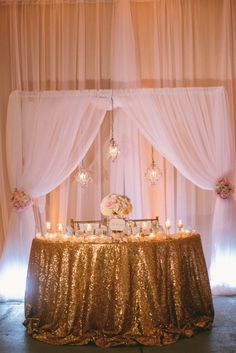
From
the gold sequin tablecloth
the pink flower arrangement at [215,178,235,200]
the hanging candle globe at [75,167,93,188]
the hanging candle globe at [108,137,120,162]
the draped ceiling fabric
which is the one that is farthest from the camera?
the draped ceiling fabric

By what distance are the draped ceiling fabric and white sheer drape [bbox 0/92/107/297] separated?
29 cm

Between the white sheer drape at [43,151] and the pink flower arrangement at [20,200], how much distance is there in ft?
0.20

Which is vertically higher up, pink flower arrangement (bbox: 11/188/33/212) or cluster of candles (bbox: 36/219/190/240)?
pink flower arrangement (bbox: 11/188/33/212)

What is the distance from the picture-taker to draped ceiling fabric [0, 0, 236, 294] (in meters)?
5.25

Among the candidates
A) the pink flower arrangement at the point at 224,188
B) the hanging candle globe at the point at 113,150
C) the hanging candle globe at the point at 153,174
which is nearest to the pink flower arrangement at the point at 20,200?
the hanging candle globe at the point at 113,150

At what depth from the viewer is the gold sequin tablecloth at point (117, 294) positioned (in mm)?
3398

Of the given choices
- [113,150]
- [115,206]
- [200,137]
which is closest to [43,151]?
[113,150]

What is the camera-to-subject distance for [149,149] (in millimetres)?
5363

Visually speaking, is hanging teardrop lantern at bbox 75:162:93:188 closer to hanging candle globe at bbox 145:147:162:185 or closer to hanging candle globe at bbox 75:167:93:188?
hanging candle globe at bbox 75:167:93:188

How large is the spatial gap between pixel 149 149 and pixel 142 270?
7.10ft

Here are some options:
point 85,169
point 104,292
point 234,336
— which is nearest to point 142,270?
point 104,292

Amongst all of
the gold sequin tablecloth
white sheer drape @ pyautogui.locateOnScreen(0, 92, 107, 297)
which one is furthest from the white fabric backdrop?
the gold sequin tablecloth

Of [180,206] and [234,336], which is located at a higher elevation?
[180,206]

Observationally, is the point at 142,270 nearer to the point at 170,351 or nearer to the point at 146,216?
the point at 170,351
